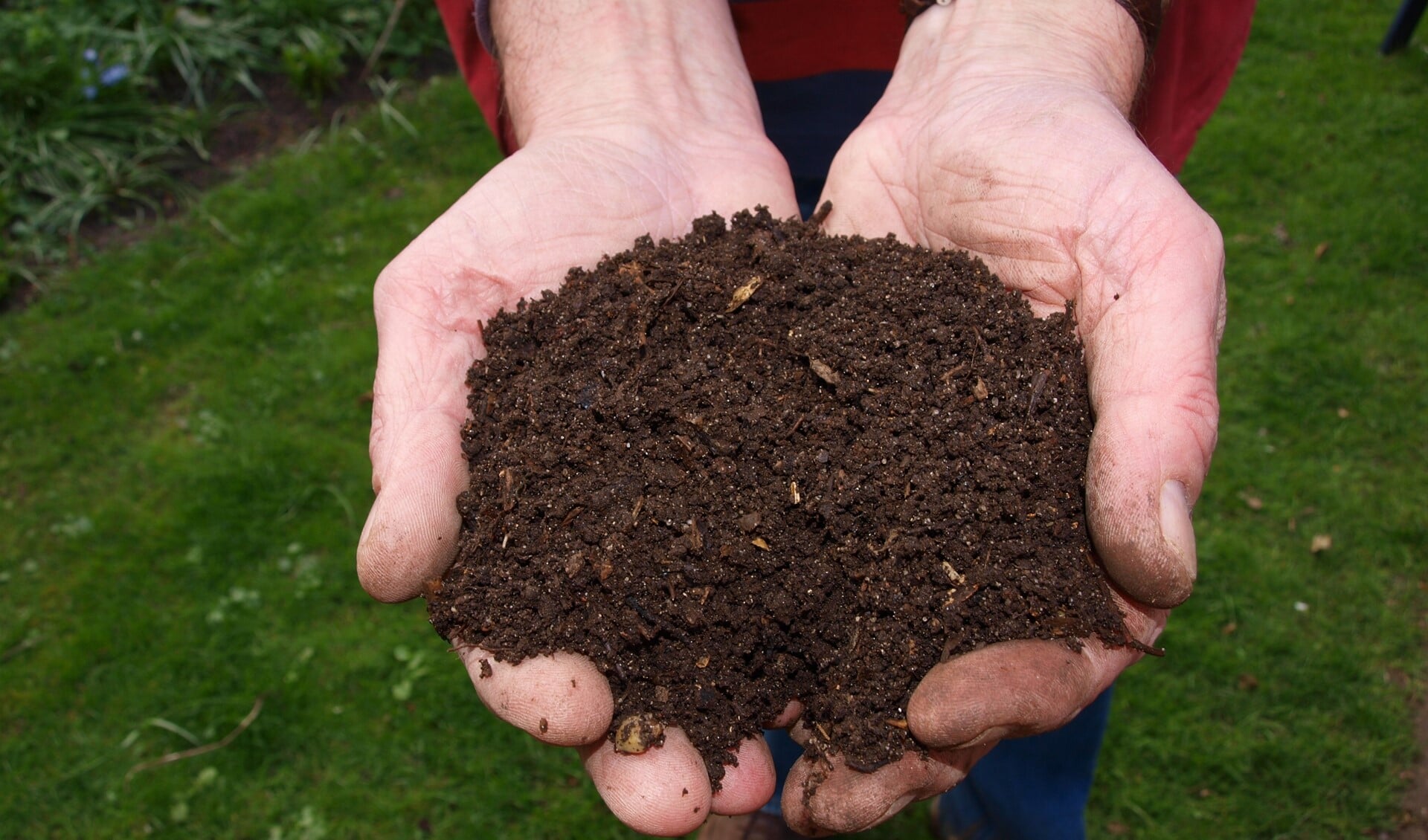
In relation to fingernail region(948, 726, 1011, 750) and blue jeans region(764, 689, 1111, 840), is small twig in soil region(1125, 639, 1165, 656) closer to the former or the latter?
fingernail region(948, 726, 1011, 750)

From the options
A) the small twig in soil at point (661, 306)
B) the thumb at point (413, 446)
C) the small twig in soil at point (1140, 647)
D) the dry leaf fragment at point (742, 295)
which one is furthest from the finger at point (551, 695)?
the small twig in soil at point (1140, 647)

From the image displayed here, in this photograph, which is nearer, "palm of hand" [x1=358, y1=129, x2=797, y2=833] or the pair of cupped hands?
the pair of cupped hands

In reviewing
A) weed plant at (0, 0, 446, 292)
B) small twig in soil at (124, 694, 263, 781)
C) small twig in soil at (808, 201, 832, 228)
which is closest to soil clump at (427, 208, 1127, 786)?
small twig in soil at (808, 201, 832, 228)

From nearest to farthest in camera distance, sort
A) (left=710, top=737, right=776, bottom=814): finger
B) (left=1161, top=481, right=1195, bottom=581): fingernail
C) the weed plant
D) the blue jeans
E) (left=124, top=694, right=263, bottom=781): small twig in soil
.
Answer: (left=1161, top=481, right=1195, bottom=581): fingernail → (left=710, top=737, right=776, bottom=814): finger → the blue jeans → (left=124, top=694, right=263, bottom=781): small twig in soil → the weed plant

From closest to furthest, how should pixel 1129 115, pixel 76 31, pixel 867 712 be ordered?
pixel 867 712 → pixel 1129 115 → pixel 76 31

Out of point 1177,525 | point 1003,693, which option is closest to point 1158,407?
point 1177,525

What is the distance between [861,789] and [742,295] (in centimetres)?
117

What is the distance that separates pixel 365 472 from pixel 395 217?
1885 millimetres

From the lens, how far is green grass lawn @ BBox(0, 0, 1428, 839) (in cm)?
352

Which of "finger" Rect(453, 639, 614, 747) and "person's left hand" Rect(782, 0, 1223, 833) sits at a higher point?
"person's left hand" Rect(782, 0, 1223, 833)

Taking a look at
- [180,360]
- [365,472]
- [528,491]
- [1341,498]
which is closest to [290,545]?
[365,472]

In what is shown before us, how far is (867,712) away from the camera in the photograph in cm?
189

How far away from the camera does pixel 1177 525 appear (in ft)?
5.73

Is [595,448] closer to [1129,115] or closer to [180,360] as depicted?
[1129,115]
